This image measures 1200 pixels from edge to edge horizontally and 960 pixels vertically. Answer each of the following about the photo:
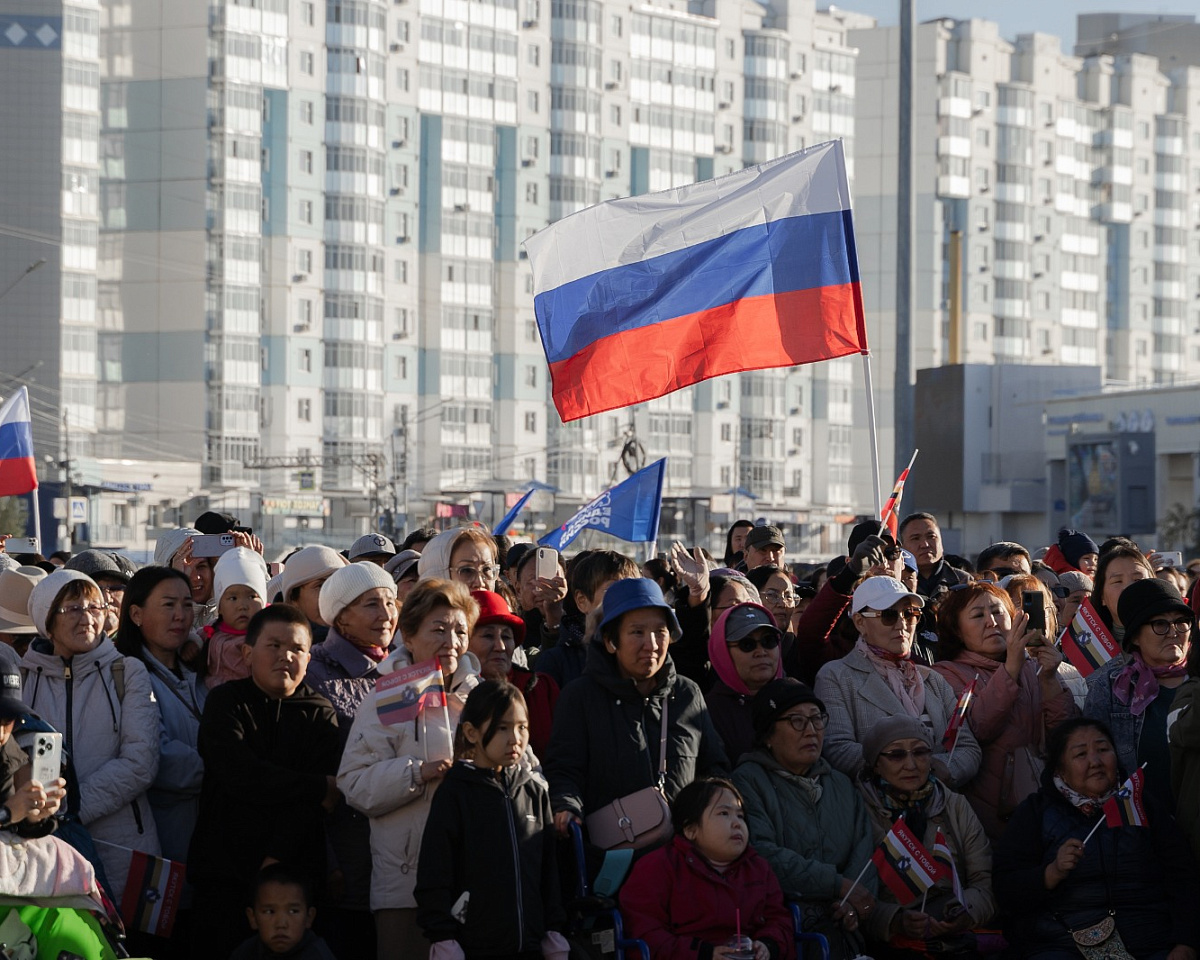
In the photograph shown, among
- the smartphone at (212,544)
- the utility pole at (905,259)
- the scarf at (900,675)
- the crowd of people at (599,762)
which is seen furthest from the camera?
the utility pole at (905,259)

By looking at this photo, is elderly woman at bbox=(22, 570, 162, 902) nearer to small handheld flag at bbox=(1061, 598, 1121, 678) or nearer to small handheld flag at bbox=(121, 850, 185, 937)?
small handheld flag at bbox=(121, 850, 185, 937)

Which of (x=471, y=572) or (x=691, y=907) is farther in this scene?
(x=471, y=572)

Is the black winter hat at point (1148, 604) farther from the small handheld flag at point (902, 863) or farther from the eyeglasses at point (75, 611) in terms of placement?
the eyeglasses at point (75, 611)

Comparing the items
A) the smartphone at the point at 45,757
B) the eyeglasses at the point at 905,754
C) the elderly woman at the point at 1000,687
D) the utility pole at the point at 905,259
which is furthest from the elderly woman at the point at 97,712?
the utility pole at the point at 905,259

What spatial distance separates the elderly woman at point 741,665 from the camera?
24.9 ft

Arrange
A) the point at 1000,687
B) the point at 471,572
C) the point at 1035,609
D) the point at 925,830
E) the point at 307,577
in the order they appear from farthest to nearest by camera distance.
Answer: the point at 1035,609, the point at 471,572, the point at 307,577, the point at 1000,687, the point at 925,830

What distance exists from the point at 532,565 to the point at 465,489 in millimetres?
70985

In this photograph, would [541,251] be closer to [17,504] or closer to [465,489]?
[17,504]

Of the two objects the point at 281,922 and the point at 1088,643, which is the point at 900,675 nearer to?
the point at 1088,643

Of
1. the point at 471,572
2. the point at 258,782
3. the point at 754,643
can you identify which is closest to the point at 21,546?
the point at 471,572

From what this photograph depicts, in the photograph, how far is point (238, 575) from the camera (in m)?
7.78

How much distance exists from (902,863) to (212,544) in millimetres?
4198

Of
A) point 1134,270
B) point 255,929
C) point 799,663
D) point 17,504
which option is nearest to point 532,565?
point 799,663

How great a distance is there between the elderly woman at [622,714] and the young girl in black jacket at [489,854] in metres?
0.41
